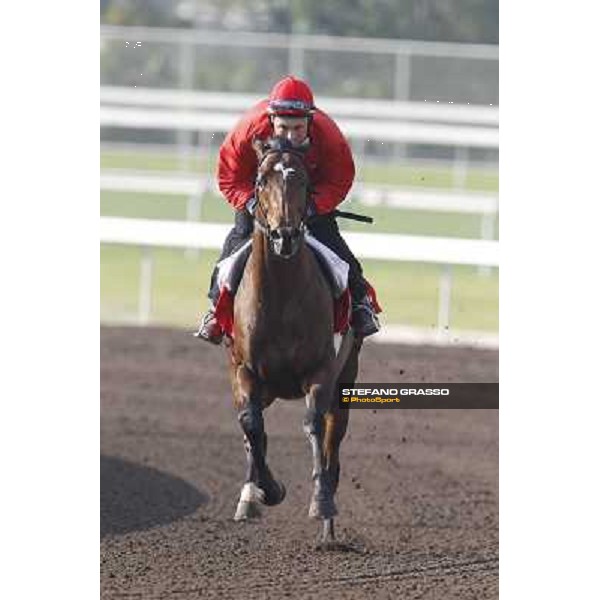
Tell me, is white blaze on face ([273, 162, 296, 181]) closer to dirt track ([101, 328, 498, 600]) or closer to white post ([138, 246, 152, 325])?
dirt track ([101, 328, 498, 600])

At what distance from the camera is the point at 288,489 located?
1034 cm

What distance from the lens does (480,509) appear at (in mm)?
10023

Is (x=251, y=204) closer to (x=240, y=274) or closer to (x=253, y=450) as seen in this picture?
(x=240, y=274)

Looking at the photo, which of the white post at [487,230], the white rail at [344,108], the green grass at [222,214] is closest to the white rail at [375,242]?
the white post at [487,230]

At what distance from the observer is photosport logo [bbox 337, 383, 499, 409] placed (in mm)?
7238

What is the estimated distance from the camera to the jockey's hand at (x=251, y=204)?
6.80 metres

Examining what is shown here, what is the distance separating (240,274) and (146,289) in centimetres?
795

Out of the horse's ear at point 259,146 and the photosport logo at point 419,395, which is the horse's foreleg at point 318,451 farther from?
the horse's ear at point 259,146
